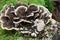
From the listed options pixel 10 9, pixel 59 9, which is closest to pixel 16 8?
pixel 10 9

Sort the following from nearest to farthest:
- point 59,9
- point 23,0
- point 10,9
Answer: point 10,9
point 23,0
point 59,9

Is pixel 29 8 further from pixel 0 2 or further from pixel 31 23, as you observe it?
pixel 0 2

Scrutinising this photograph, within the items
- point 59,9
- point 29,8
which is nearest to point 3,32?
point 29,8

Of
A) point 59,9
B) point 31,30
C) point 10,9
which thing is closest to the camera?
point 31,30

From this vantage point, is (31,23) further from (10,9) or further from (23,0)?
(23,0)

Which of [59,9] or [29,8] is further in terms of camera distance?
[59,9]

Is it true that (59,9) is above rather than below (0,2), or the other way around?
below
